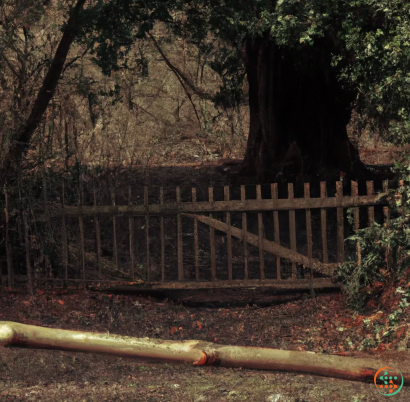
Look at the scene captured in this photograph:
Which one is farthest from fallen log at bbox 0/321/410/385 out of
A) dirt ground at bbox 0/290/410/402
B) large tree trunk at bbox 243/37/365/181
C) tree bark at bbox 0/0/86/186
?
large tree trunk at bbox 243/37/365/181

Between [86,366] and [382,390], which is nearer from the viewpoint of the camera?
[382,390]

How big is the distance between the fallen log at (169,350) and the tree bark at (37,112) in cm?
458

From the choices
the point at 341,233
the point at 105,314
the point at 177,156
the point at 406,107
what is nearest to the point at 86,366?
the point at 105,314

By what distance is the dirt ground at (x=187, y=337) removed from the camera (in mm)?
4883

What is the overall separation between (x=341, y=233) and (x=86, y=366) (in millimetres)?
3569

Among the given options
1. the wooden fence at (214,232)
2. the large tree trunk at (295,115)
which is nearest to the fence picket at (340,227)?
the wooden fence at (214,232)

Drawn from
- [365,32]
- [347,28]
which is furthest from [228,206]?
[365,32]

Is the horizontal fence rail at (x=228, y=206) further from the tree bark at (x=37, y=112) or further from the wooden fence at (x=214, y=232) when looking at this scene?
the tree bark at (x=37, y=112)

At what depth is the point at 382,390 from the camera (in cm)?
478

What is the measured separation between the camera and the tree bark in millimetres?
8180

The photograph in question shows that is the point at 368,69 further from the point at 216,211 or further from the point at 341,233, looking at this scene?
the point at 216,211

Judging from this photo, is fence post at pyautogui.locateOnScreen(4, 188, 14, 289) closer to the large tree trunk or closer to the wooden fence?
the wooden fence

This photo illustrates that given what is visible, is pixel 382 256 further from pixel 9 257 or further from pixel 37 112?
pixel 37 112

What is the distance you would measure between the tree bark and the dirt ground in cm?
173
